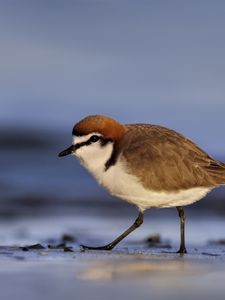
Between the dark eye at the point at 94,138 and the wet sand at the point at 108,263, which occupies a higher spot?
the dark eye at the point at 94,138

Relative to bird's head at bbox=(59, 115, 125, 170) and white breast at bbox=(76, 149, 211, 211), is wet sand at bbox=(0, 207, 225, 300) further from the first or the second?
bird's head at bbox=(59, 115, 125, 170)

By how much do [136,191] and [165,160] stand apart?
375 mm

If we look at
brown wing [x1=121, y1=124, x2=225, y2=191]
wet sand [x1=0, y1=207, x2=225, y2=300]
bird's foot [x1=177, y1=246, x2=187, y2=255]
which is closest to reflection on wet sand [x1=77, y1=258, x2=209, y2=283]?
wet sand [x1=0, y1=207, x2=225, y2=300]

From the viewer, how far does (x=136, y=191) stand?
8781 millimetres

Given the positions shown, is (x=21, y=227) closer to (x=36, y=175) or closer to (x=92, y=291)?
(x=36, y=175)

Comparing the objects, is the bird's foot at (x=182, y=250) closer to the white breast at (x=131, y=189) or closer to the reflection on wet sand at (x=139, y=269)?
the white breast at (x=131, y=189)

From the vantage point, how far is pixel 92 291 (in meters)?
A: 6.50

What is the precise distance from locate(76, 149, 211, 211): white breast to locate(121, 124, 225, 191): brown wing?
0.18 feet

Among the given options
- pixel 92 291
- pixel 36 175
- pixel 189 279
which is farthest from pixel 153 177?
pixel 36 175

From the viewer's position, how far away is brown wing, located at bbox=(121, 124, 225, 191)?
28.8ft

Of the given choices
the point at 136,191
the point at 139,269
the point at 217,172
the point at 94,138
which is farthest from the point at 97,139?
the point at 139,269

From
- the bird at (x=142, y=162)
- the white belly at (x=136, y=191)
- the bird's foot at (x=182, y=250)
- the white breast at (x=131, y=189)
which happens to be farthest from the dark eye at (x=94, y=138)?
the bird's foot at (x=182, y=250)

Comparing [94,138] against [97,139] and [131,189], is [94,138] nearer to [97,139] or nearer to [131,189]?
[97,139]

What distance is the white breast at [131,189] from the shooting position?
8742 mm
